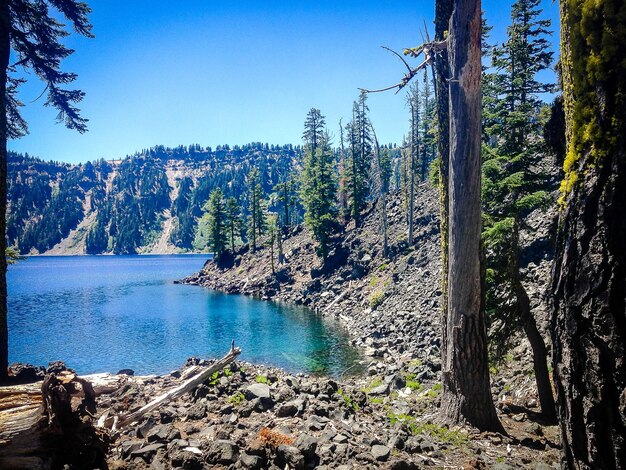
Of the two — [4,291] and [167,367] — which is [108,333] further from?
[4,291]

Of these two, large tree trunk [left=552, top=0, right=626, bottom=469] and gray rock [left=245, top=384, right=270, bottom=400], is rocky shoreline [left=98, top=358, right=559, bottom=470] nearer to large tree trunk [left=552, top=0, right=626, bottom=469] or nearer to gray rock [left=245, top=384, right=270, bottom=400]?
gray rock [left=245, top=384, right=270, bottom=400]

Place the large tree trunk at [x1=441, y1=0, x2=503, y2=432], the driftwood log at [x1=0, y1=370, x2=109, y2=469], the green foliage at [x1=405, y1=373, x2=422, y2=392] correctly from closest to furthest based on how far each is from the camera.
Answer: the driftwood log at [x1=0, y1=370, x2=109, y2=469]
the large tree trunk at [x1=441, y1=0, x2=503, y2=432]
the green foliage at [x1=405, y1=373, x2=422, y2=392]

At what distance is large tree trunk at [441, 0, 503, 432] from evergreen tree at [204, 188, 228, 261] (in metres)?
59.4

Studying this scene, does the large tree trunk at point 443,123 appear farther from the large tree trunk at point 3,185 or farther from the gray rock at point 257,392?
the large tree trunk at point 3,185

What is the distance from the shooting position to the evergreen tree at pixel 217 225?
6312 centimetres

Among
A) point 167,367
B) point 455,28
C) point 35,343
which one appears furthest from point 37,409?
point 35,343

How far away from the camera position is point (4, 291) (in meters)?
8.98

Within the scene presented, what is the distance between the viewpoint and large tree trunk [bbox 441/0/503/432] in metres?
6.05

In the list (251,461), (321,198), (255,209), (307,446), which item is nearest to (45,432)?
(251,461)

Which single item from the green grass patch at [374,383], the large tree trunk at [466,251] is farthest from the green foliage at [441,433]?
the green grass patch at [374,383]

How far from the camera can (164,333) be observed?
28.3m

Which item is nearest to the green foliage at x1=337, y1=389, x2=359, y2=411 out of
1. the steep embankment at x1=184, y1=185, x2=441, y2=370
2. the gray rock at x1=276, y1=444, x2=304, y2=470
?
the gray rock at x1=276, y1=444, x2=304, y2=470

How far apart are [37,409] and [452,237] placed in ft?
21.9

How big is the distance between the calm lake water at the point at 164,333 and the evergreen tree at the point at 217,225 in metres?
16.6
